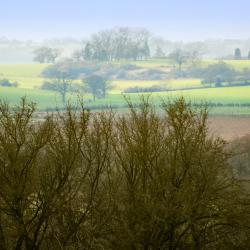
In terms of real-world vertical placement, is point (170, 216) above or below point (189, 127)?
below

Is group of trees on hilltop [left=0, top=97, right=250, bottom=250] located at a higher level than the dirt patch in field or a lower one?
higher

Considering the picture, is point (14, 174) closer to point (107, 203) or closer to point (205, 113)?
point (107, 203)

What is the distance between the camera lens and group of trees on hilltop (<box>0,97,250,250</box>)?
21.8 metres

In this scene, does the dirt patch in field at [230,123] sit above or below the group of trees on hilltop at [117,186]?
below

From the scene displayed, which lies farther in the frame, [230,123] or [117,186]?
[230,123]

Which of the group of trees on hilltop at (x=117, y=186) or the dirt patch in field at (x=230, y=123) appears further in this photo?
the dirt patch in field at (x=230, y=123)

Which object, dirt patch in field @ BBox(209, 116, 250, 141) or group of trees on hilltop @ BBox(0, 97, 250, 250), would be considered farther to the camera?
dirt patch in field @ BBox(209, 116, 250, 141)

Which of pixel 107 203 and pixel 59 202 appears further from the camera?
pixel 107 203

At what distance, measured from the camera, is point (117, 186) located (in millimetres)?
23828

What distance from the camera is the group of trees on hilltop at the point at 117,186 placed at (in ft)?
71.5

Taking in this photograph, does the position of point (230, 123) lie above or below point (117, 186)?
below

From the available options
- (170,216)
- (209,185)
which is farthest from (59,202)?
(209,185)

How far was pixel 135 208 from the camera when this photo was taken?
23.0 m

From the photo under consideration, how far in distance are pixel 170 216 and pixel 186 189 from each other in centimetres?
133
